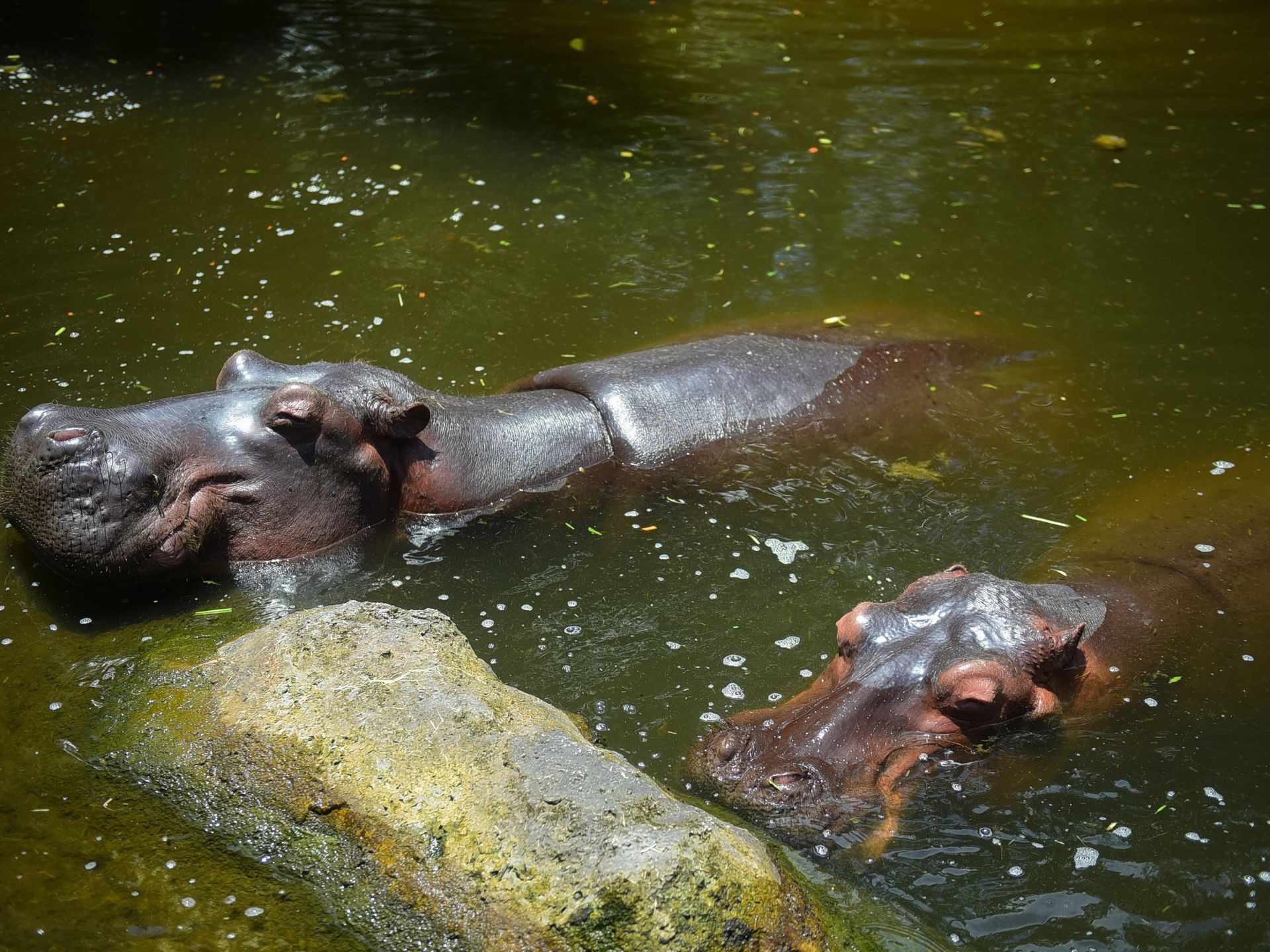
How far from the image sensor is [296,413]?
549 cm

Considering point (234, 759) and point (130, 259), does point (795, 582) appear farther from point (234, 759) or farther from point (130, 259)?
point (130, 259)

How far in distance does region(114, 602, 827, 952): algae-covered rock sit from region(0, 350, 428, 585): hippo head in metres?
1.16

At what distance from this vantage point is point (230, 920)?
3.56 metres

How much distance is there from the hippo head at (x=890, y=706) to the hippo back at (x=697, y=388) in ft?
6.99

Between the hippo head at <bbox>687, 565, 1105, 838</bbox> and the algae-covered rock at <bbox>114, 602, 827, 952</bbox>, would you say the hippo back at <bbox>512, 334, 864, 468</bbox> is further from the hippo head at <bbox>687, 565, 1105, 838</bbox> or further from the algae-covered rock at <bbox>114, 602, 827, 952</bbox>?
the algae-covered rock at <bbox>114, 602, 827, 952</bbox>

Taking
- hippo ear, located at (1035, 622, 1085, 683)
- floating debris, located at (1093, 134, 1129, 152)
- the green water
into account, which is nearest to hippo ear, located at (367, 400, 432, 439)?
the green water

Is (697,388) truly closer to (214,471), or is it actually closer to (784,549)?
(784,549)


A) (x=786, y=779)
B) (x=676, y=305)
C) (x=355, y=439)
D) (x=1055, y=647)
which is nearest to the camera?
(x=786, y=779)

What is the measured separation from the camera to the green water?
4355 mm

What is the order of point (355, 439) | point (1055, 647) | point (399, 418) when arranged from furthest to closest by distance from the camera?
1. point (399, 418)
2. point (355, 439)
3. point (1055, 647)

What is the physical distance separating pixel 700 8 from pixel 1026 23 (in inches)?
149

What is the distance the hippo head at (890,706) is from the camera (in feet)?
14.0

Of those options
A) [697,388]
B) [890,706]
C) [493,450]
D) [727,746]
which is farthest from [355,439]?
[890,706]

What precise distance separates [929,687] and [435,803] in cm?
192
